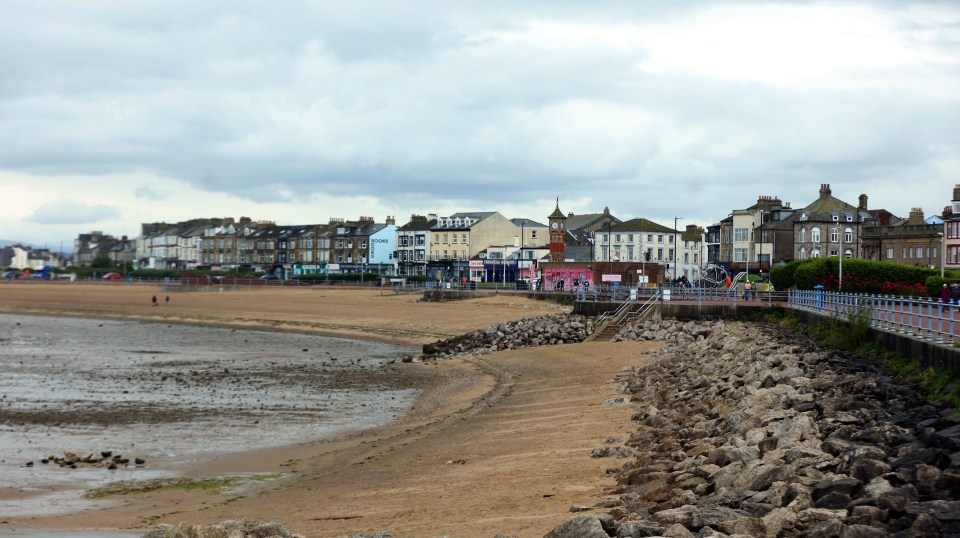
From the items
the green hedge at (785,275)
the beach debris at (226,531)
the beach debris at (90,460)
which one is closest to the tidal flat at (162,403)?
the beach debris at (90,460)

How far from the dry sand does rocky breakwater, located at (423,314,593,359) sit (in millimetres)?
5017

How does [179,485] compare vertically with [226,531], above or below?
below

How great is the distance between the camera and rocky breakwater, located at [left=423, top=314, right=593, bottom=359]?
46.1 m

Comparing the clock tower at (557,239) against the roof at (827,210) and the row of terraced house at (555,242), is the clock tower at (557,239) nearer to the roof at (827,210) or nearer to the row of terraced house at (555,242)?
the row of terraced house at (555,242)

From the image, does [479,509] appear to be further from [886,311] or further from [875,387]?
[886,311]

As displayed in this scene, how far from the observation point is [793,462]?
11102 mm

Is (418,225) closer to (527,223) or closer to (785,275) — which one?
(527,223)

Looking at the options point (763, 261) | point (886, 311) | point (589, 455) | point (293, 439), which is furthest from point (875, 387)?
point (763, 261)

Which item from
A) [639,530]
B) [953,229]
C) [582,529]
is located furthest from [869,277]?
[639,530]

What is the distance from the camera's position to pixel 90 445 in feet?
74.6

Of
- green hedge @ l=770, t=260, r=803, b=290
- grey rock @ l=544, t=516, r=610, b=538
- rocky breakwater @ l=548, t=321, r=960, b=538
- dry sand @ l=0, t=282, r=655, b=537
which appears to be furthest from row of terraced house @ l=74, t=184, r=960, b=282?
grey rock @ l=544, t=516, r=610, b=538

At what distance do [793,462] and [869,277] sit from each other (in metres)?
40.0

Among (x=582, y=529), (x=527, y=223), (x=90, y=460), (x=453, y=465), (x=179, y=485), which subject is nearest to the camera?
(x=582, y=529)

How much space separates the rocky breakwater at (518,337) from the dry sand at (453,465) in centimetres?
502
